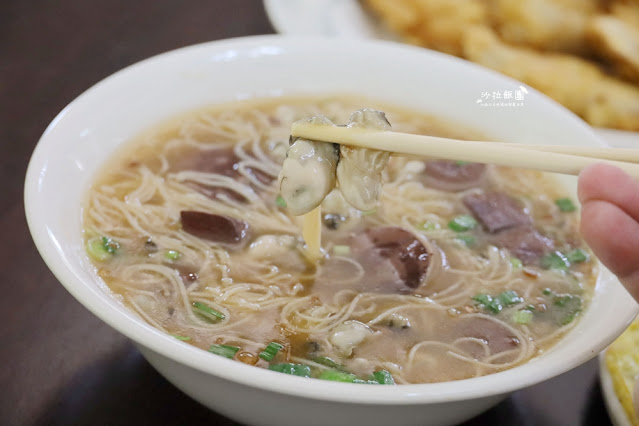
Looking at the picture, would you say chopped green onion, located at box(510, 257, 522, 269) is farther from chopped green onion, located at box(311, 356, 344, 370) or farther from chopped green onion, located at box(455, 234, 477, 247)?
chopped green onion, located at box(311, 356, 344, 370)

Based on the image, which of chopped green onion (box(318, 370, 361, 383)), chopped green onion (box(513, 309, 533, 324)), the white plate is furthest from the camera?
the white plate

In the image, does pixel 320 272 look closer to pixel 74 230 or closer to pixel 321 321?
pixel 321 321

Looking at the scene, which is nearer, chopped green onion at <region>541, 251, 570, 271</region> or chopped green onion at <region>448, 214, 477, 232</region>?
chopped green onion at <region>541, 251, 570, 271</region>

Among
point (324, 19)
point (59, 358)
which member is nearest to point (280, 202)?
point (59, 358)

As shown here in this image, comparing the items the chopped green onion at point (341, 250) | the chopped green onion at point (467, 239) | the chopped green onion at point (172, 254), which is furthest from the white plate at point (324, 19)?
the chopped green onion at point (172, 254)

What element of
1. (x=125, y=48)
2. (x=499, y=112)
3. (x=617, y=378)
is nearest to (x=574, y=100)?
(x=499, y=112)

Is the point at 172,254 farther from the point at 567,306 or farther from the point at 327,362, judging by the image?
the point at 567,306

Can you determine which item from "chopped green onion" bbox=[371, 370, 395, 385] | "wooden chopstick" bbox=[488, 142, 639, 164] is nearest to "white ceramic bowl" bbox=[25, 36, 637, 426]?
"chopped green onion" bbox=[371, 370, 395, 385]
